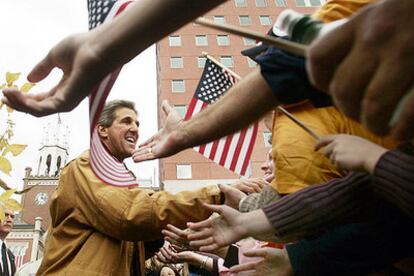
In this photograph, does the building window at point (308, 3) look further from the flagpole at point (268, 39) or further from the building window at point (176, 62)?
the flagpole at point (268, 39)

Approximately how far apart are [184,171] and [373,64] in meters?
23.0

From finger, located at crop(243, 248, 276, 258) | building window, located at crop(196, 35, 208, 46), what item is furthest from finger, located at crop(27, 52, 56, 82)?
building window, located at crop(196, 35, 208, 46)

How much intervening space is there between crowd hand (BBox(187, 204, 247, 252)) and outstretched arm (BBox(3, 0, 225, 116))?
70 cm

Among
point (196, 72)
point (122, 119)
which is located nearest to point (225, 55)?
point (196, 72)

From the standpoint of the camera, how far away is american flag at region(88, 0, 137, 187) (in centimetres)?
121

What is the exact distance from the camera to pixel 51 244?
93.0 inches

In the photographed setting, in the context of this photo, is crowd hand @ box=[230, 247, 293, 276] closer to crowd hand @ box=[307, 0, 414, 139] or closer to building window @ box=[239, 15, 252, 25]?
crowd hand @ box=[307, 0, 414, 139]

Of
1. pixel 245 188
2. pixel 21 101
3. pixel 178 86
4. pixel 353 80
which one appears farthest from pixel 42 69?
pixel 178 86

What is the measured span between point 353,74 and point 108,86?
82 centimetres

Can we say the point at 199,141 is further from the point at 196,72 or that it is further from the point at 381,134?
the point at 196,72

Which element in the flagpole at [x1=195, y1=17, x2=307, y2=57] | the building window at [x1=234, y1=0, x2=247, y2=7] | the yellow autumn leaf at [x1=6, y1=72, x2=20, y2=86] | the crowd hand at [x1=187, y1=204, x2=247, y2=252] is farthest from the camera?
the building window at [x1=234, y1=0, x2=247, y2=7]

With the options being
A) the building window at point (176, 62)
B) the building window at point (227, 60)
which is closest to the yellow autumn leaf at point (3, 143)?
the building window at point (176, 62)

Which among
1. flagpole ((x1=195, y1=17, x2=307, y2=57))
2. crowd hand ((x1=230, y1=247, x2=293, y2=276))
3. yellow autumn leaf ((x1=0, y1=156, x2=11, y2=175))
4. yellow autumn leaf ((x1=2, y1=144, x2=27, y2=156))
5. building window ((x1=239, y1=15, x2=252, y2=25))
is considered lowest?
crowd hand ((x1=230, y1=247, x2=293, y2=276))

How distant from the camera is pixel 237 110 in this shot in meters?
1.18
